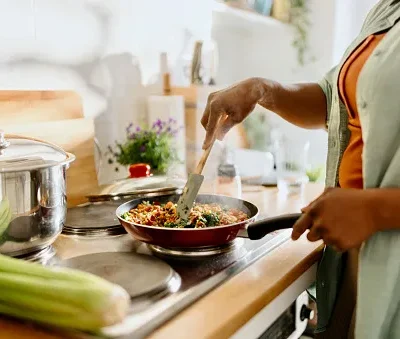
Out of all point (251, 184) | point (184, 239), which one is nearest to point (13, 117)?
point (184, 239)

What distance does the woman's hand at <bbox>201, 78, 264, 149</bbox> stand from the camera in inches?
41.9

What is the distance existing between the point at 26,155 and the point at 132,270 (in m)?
0.27

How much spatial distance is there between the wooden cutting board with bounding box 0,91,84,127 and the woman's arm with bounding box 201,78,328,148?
0.41 meters

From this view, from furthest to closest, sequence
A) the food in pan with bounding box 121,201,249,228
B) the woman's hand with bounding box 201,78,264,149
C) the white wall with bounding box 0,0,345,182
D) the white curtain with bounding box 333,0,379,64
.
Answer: the white curtain with bounding box 333,0,379,64 < the white wall with bounding box 0,0,345,182 < the woman's hand with bounding box 201,78,264,149 < the food in pan with bounding box 121,201,249,228

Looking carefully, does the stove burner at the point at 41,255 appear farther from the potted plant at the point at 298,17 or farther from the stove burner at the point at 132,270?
the potted plant at the point at 298,17

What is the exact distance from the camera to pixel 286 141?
214 cm

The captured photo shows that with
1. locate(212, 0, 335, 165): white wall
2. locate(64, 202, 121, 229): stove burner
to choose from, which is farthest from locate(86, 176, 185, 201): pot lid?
locate(212, 0, 335, 165): white wall

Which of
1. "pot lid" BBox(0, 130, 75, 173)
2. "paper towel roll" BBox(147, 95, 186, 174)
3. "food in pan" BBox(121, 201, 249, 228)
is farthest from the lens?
"paper towel roll" BBox(147, 95, 186, 174)

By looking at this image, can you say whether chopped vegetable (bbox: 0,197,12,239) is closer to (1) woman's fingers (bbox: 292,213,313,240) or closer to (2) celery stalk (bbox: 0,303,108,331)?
(2) celery stalk (bbox: 0,303,108,331)

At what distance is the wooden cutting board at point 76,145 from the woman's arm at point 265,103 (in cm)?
40

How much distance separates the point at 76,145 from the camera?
4.33 feet

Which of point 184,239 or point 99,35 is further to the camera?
point 99,35

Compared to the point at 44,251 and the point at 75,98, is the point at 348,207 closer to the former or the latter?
the point at 44,251

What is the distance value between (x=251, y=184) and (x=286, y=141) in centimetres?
59
